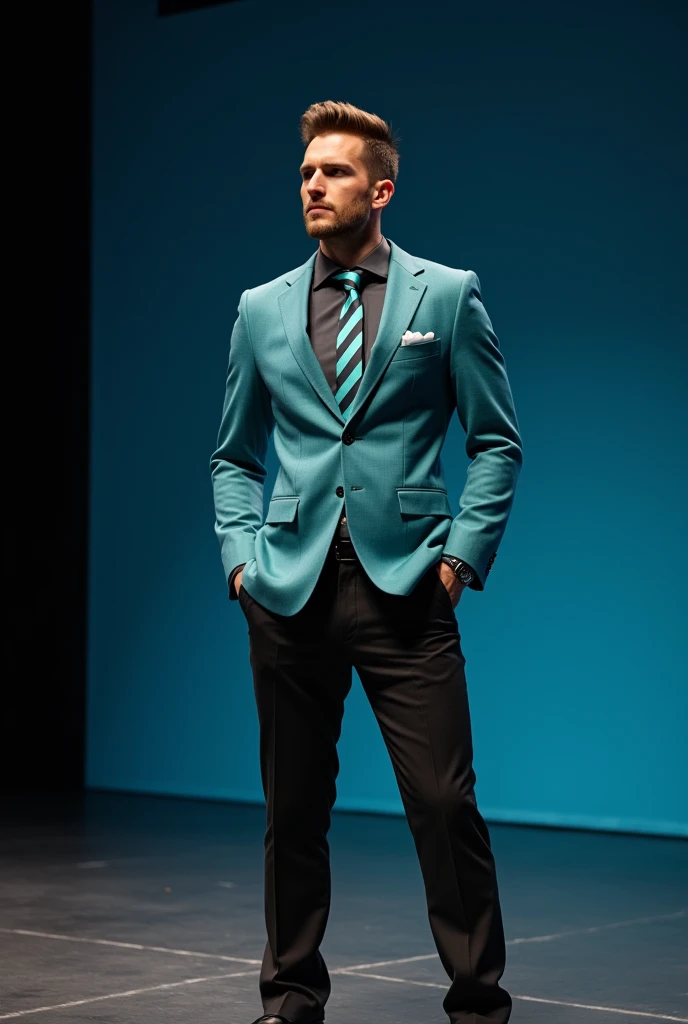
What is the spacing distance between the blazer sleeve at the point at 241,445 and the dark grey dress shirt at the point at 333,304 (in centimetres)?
10

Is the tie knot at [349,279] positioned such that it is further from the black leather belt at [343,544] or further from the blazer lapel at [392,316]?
the black leather belt at [343,544]

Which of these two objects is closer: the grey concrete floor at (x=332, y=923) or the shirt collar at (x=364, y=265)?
the shirt collar at (x=364, y=265)

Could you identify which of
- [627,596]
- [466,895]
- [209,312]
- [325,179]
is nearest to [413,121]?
[209,312]

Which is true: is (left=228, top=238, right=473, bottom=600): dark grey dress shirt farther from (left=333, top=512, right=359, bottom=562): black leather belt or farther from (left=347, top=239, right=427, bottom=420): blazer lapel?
(left=333, top=512, right=359, bottom=562): black leather belt

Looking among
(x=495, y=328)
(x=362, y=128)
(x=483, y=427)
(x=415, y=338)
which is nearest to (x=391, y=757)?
(x=483, y=427)

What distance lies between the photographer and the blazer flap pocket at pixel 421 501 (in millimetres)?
2617

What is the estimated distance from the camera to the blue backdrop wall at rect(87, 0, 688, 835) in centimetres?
534

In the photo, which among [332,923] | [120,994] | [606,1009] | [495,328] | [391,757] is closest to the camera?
[391,757]

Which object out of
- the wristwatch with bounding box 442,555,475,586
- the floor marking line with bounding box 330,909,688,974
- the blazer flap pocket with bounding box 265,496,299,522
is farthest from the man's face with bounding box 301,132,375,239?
the floor marking line with bounding box 330,909,688,974

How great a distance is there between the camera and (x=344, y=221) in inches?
105

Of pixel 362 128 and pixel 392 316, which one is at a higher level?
pixel 362 128

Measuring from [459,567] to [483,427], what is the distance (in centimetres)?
25

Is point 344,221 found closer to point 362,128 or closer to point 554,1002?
point 362,128

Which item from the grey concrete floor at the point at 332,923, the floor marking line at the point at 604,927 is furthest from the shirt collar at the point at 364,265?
the floor marking line at the point at 604,927
